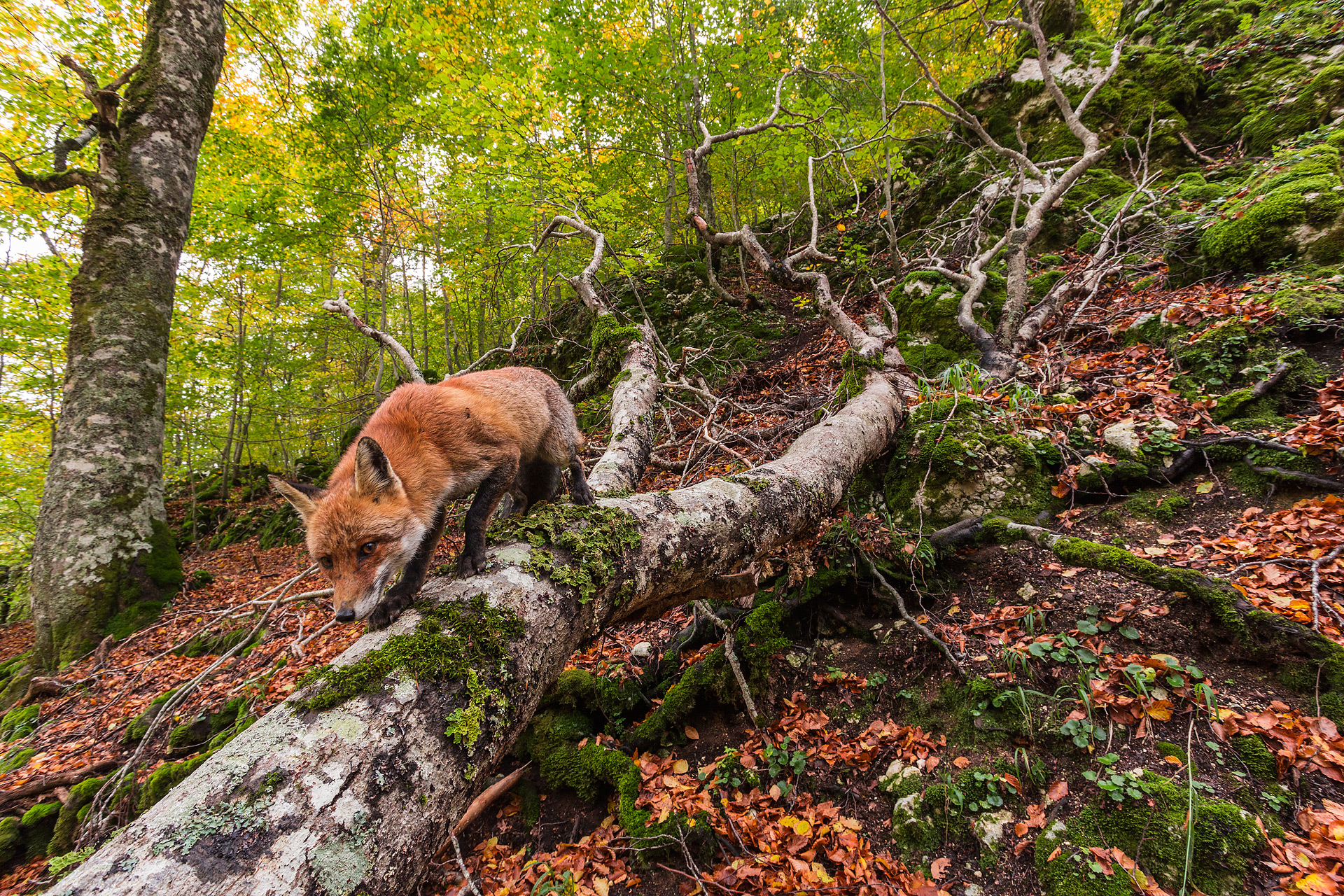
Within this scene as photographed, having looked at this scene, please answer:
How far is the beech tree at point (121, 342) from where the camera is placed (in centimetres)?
544

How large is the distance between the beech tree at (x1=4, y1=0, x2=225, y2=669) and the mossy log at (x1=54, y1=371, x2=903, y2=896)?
6892mm

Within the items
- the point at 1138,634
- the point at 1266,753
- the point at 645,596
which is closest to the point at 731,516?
the point at 645,596

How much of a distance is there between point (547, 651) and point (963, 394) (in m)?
4.38

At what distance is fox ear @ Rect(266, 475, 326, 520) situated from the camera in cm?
240

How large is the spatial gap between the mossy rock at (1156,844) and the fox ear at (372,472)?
3575 mm

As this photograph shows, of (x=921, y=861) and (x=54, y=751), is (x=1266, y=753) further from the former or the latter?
(x=54, y=751)

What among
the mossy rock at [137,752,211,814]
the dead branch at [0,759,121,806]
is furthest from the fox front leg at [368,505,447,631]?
the dead branch at [0,759,121,806]

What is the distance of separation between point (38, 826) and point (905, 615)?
6811mm

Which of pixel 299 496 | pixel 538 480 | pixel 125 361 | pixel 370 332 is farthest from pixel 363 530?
pixel 125 361

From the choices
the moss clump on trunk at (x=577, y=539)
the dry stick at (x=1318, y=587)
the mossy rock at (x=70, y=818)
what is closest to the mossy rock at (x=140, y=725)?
the mossy rock at (x=70, y=818)

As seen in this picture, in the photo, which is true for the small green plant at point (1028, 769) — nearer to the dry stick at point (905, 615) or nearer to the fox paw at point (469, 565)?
the dry stick at point (905, 615)

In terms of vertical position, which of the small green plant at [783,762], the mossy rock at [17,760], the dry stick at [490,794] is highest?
the mossy rock at [17,760]

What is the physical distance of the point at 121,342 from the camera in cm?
593

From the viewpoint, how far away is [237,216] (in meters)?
11.0
